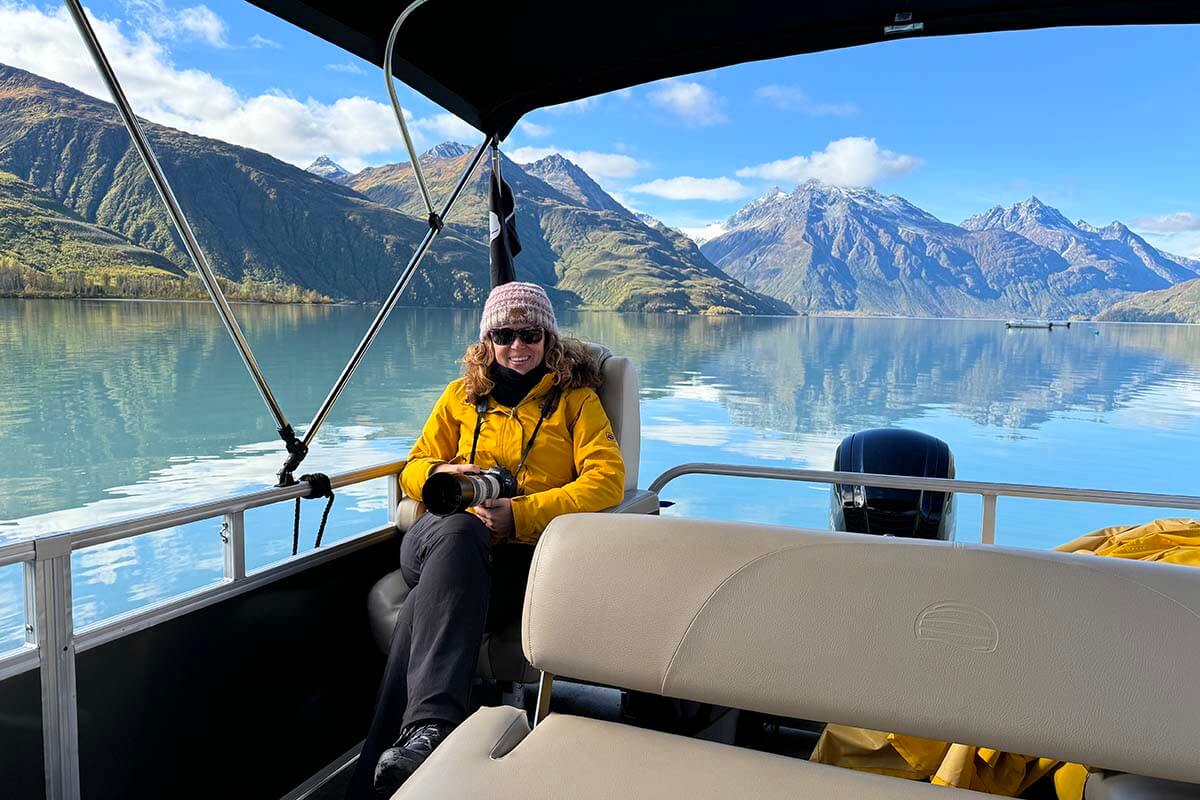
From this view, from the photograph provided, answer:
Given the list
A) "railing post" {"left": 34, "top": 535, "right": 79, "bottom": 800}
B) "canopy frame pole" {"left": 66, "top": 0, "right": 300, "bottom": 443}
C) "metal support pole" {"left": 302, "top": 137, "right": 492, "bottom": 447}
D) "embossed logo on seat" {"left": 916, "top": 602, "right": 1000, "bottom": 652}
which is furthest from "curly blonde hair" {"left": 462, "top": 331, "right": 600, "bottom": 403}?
"embossed logo on seat" {"left": 916, "top": 602, "right": 1000, "bottom": 652}

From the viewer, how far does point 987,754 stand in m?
1.22

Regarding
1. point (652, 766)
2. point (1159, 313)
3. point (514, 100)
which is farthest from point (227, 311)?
point (1159, 313)

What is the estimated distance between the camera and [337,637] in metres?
2.13

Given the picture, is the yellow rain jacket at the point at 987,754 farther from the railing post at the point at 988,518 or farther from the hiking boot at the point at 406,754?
the hiking boot at the point at 406,754

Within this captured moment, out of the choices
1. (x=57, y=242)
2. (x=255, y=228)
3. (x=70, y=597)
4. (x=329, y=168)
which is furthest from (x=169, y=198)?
(x=329, y=168)

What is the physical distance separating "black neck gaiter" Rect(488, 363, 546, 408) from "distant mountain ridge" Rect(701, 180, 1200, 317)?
12704 centimetres

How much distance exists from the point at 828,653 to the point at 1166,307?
4542 inches

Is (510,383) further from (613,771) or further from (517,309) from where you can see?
(613,771)

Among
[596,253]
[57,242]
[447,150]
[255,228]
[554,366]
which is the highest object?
[447,150]

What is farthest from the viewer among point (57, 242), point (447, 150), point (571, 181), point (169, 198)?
point (571, 181)

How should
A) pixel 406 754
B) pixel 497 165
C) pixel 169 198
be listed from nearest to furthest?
pixel 406 754 < pixel 169 198 < pixel 497 165

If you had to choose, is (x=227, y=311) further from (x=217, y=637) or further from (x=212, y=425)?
(x=212, y=425)

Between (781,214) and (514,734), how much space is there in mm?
174856

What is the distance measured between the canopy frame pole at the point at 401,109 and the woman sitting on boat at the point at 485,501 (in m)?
0.44
